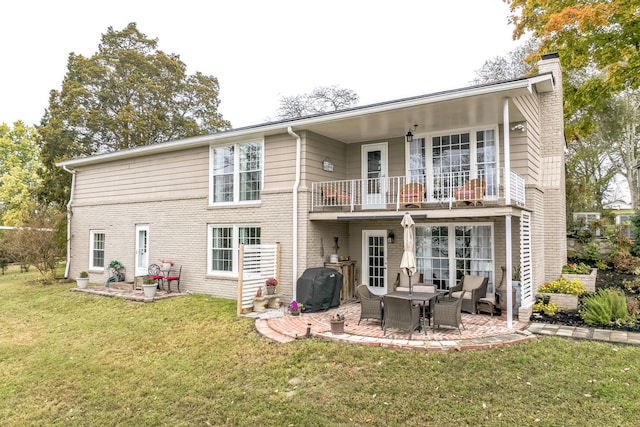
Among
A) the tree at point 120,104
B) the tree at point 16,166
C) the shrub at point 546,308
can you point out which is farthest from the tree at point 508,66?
the tree at point 16,166

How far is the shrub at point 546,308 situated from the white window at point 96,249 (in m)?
15.5

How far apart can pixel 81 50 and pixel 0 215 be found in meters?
24.3

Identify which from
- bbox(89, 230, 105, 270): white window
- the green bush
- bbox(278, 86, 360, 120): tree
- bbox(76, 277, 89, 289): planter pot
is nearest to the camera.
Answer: the green bush

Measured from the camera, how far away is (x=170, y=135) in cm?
2669

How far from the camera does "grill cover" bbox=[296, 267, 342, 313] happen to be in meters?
9.57

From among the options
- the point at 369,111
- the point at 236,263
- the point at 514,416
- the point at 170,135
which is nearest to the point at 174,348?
the point at 236,263

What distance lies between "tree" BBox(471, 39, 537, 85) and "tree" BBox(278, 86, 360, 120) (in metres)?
10.0

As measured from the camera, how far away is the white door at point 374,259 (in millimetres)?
11672

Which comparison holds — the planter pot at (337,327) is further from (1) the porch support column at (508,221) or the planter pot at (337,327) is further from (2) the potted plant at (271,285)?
(1) the porch support column at (508,221)

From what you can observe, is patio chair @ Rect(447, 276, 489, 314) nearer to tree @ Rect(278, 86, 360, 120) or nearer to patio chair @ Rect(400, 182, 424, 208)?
patio chair @ Rect(400, 182, 424, 208)

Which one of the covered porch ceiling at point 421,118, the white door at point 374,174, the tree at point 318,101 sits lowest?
the white door at point 374,174

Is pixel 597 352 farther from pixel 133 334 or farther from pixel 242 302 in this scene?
pixel 133 334

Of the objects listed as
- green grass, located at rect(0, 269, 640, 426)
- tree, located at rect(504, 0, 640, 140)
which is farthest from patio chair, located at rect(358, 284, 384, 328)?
tree, located at rect(504, 0, 640, 140)

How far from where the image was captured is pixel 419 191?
32.4 feet
